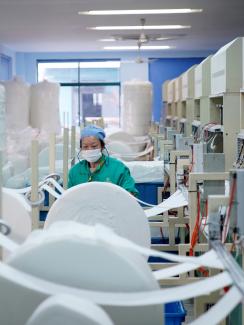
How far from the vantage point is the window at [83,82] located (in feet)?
51.0

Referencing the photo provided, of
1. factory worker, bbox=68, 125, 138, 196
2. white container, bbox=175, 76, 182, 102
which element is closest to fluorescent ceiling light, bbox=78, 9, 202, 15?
white container, bbox=175, 76, 182, 102

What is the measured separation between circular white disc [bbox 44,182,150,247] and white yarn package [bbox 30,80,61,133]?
618 centimetres

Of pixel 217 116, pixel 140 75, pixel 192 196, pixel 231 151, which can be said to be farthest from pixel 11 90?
pixel 140 75

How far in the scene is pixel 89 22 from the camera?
31.4 feet

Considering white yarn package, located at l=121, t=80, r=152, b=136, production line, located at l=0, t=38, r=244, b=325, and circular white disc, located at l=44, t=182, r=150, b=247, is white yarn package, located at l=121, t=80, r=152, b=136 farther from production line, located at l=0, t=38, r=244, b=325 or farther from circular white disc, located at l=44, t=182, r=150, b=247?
circular white disc, located at l=44, t=182, r=150, b=247

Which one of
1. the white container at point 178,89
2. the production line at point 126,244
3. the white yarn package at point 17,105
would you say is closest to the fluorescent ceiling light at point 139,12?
the white container at point 178,89

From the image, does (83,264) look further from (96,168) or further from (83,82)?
(83,82)

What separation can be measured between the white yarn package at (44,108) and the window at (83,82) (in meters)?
6.25

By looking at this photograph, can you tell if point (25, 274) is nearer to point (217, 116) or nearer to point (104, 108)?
point (217, 116)

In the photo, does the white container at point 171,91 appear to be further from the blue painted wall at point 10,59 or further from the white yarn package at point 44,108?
the blue painted wall at point 10,59

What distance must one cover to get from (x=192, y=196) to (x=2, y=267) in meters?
2.02

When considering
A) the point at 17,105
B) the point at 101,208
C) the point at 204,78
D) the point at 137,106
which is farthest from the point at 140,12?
the point at 101,208

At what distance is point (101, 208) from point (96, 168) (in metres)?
1.39

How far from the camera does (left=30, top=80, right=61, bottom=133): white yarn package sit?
29.1 feet
